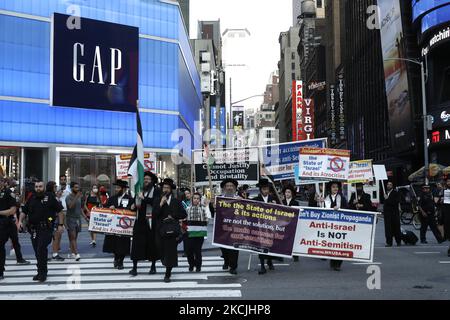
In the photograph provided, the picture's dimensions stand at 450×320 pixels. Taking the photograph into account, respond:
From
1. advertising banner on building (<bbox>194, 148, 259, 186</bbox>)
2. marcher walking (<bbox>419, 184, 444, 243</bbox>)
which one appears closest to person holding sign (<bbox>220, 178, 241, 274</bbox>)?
marcher walking (<bbox>419, 184, 444, 243</bbox>)

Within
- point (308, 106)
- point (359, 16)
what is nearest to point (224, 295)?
point (359, 16)

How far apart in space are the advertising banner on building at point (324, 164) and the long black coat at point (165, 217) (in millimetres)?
4472

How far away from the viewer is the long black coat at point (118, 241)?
451 inches

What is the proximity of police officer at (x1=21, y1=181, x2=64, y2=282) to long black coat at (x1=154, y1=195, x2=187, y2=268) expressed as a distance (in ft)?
6.59

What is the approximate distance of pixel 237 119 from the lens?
7212 centimetres

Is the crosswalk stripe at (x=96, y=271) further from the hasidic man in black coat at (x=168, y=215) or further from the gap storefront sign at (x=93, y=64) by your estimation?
the gap storefront sign at (x=93, y=64)

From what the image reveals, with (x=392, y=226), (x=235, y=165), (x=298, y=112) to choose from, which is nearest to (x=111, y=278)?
(x=392, y=226)

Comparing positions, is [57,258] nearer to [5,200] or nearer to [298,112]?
[5,200]

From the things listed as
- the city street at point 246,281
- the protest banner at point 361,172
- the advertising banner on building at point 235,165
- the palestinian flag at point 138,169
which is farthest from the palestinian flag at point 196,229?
the protest banner at point 361,172

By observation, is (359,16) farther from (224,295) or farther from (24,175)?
(224,295)

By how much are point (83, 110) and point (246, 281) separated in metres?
44.1
